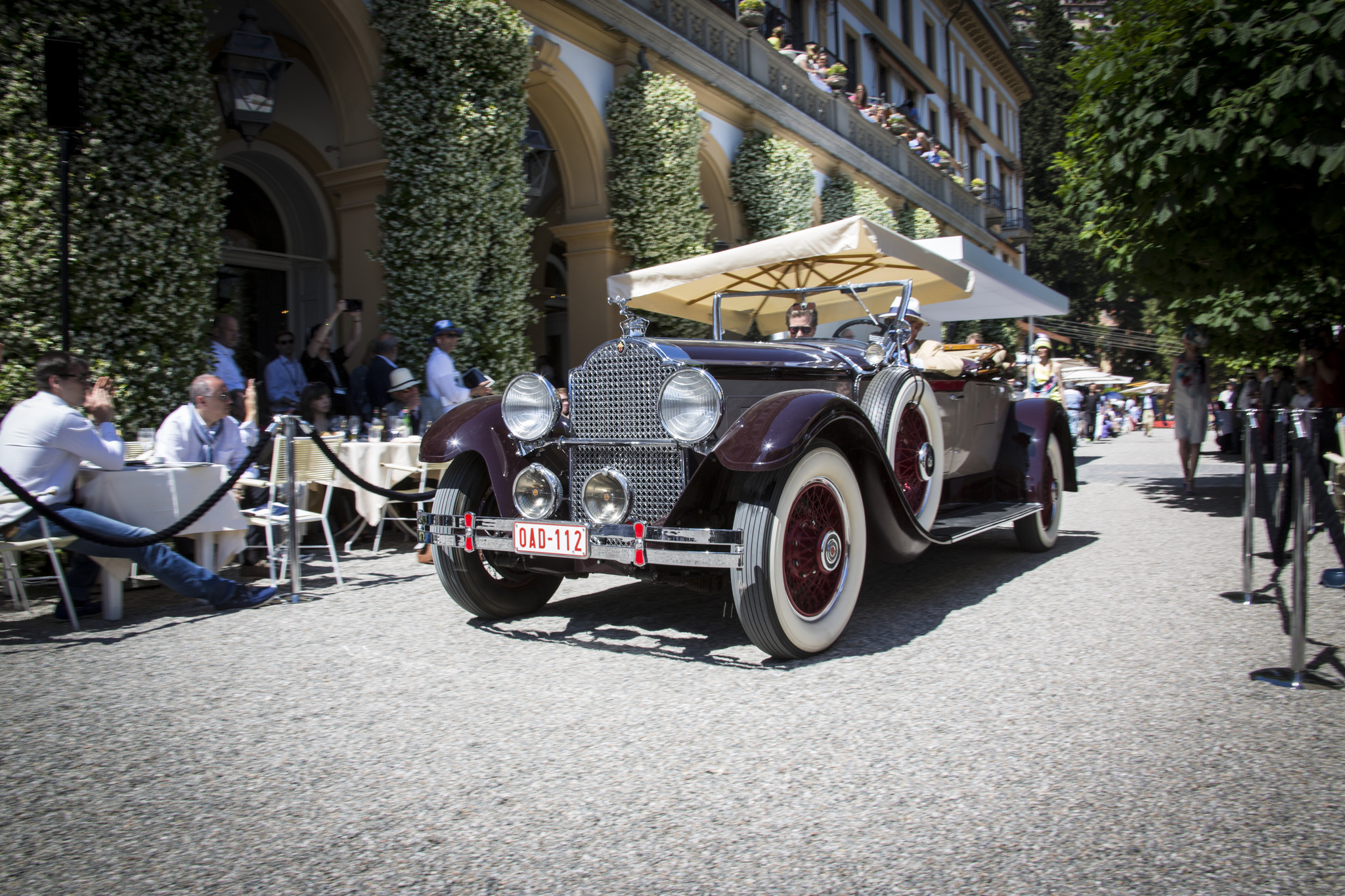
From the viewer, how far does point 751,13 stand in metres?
15.2

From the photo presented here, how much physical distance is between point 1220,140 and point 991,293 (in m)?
3.87

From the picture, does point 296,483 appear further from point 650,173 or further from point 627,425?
point 650,173

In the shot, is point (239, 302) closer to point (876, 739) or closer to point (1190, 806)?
point (876, 739)

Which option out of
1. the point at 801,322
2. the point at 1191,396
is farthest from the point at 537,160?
the point at 1191,396

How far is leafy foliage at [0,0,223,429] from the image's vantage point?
546 centimetres

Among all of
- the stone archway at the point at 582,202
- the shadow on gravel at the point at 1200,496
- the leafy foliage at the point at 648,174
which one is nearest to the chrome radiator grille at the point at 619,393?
the shadow on gravel at the point at 1200,496

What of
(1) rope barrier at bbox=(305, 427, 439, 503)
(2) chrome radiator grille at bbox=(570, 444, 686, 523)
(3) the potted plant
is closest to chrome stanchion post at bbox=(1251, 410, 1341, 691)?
(2) chrome radiator grille at bbox=(570, 444, 686, 523)

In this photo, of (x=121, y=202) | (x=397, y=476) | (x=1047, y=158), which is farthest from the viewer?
(x=1047, y=158)

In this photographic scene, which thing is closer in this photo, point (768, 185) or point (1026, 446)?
point (1026, 446)

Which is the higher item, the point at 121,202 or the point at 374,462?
the point at 121,202

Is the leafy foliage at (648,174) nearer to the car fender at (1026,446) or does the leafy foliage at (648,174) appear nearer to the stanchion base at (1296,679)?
the car fender at (1026,446)

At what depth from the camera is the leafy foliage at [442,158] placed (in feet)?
27.3

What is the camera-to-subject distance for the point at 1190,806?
2.21 m

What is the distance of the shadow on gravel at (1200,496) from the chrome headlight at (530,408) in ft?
21.5
